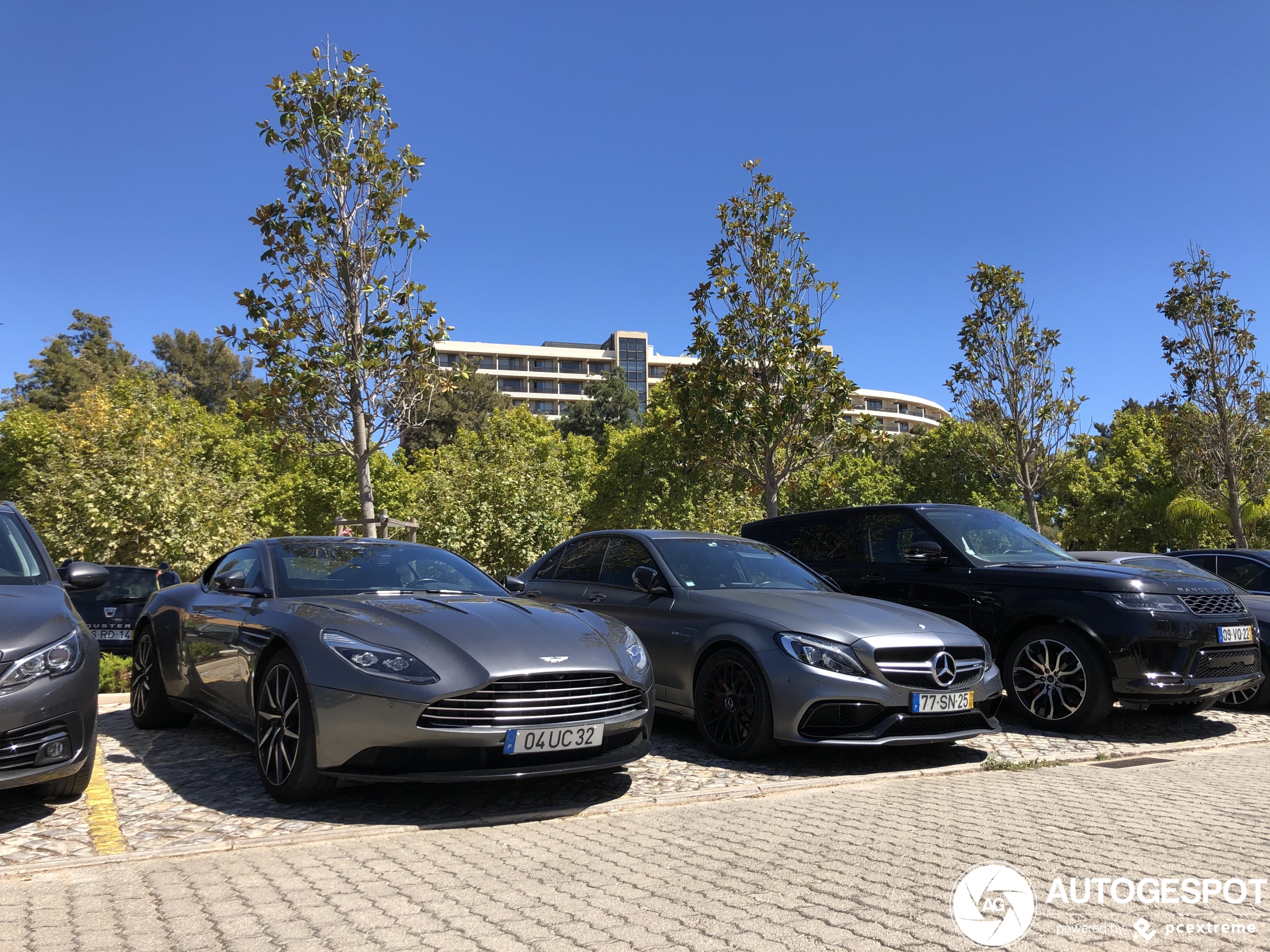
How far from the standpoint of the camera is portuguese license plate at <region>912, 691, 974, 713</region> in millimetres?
5969

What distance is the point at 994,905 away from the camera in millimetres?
3430

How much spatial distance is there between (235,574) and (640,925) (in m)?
3.91

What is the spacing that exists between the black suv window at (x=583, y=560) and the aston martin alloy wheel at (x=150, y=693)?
315 centimetres

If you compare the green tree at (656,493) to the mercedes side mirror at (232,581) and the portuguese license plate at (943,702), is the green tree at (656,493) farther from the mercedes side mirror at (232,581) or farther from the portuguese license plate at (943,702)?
the mercedes side mirror at (232,581)

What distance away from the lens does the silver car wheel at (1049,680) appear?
7453mm

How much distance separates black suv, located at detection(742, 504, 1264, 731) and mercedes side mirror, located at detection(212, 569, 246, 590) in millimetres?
5352

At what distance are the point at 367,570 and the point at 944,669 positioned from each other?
3.77 metres

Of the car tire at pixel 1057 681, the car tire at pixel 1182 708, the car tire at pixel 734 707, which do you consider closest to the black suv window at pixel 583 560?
the car tire at pixel 734 707

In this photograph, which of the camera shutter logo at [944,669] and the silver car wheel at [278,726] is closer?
the silver car wheel at [278,726]

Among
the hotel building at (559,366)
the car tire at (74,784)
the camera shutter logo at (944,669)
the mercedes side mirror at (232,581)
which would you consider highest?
the hotel building at (559,366)

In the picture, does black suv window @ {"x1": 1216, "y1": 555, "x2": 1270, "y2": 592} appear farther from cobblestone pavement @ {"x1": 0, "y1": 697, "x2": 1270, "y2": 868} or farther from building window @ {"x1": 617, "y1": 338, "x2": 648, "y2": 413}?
building window @ {"x1": 617, "y1": 338, "x2": 648, "y2": 413}

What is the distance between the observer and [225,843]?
4211 millimetres

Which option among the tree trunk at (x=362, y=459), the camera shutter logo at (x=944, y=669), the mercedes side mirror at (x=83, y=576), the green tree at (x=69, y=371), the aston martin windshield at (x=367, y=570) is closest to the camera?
the mercedes side mirror at (x=83, y=576)

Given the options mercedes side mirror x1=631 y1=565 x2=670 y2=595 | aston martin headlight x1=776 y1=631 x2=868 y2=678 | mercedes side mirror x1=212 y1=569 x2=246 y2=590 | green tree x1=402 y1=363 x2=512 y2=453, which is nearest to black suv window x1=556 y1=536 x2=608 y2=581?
mercedes side mirror x1=631 y1=565 x2=670 y2=595
